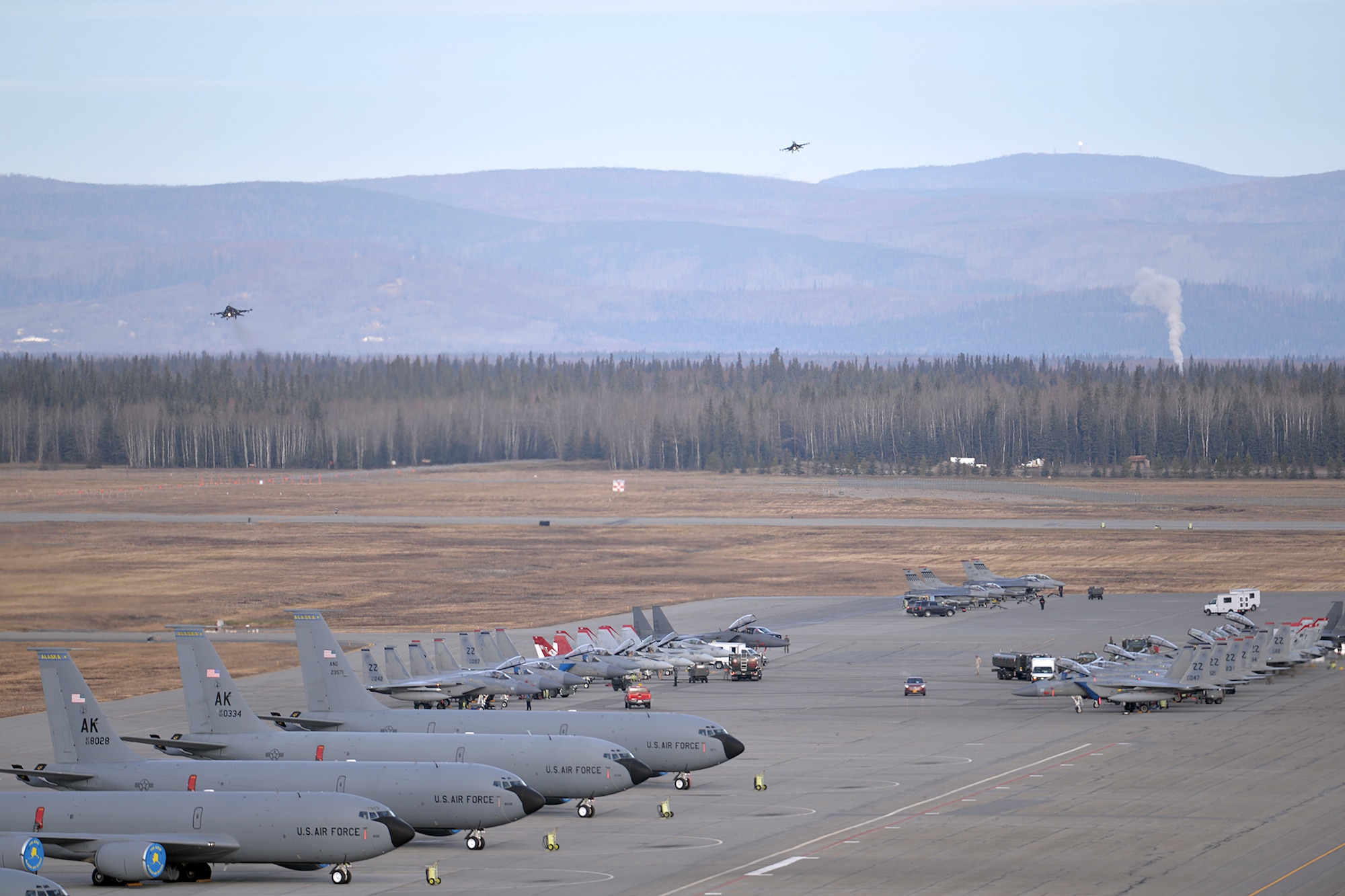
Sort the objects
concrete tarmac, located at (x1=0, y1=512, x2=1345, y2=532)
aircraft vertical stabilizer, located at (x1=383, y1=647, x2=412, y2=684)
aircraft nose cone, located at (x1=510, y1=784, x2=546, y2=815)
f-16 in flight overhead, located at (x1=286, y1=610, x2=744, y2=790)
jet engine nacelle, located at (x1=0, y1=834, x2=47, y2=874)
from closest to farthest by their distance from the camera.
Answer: jet engine nacelle, located at (x1=0, y1=834, x2=47, y2=874), aircraft nose cone, located at (x1=510, y1=784, x2=546, y2=815), f-16 in flight overhead, located at (x1=286, y1=610, x2=744, y2=790), aircraft vertical stabilizer, located at (x1=383, y1=647, x2=412, y2=684), concrete tarmac, located at (x1=0, y1=512, x2=1345, y2=532)

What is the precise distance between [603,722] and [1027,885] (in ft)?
69.1

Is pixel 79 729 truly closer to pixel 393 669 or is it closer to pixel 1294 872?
pixel 393 669

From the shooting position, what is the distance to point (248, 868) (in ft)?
176

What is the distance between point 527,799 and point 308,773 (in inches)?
296

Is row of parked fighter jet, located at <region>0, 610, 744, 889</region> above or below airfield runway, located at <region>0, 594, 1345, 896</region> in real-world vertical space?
above

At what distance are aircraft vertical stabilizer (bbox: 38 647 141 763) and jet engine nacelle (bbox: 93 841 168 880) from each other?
24.9 ft

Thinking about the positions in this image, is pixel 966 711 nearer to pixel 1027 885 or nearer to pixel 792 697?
pixel 792 697

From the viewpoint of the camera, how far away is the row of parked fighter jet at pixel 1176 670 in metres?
84.2

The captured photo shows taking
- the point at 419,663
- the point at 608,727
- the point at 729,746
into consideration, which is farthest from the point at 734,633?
the point at 608,727

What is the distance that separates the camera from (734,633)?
102750 millimetres

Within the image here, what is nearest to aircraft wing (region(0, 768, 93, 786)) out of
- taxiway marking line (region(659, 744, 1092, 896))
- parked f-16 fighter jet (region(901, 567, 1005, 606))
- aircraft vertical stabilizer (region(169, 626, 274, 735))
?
aircraft vertical stabilizer (region(169, 626, 274, 735))

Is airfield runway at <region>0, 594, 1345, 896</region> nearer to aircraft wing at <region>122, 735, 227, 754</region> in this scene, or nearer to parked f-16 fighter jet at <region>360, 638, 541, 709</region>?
parked f-16 fighter jet at <region>360, 638, 541, 709</region>

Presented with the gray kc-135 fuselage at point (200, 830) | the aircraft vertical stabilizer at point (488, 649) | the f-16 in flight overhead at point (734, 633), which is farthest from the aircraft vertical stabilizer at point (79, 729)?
the f-16 in flight overhead at point (734, 633)

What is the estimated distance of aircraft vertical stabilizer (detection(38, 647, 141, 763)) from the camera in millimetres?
56812
